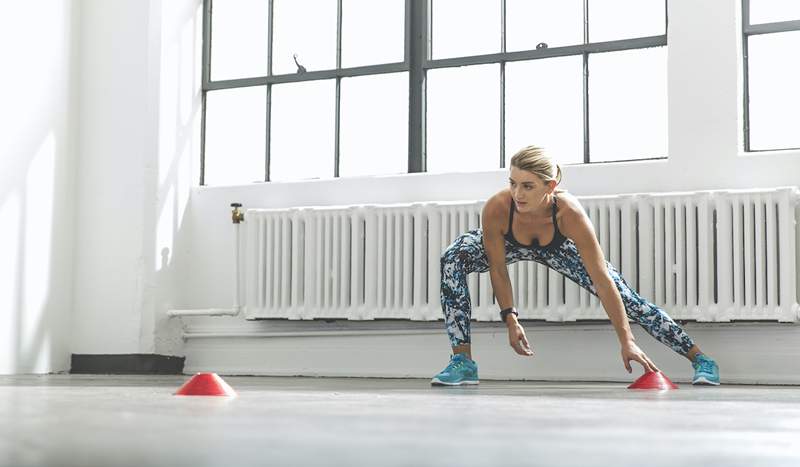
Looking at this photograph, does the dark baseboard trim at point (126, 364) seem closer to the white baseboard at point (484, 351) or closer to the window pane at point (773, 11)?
the white baseboard at point (484, 351)

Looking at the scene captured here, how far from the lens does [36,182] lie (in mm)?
5582

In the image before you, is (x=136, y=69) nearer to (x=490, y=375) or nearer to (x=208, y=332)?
(x=208, y=332)

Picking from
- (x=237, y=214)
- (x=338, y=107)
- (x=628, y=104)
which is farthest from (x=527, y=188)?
(x=237, y=214)

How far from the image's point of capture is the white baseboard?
4.67 m

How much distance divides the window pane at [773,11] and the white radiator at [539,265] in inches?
34.0

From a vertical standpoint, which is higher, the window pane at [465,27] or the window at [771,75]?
the window pane at [465,27]

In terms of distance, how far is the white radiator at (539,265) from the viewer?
4.59 m

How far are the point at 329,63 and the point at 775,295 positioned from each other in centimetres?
254

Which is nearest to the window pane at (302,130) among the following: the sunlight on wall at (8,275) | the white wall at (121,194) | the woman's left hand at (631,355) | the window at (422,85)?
the window at (422,85)

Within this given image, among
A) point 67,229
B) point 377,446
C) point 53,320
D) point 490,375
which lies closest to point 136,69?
point 67,229

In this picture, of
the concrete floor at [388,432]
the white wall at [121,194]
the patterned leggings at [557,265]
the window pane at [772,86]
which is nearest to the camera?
the concrete floor at [388,432]

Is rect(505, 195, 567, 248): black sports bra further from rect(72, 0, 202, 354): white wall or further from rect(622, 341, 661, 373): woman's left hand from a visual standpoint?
rect(72, 0, 202, 354): white wall

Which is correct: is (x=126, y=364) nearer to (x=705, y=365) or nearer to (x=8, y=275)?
(x=8, y=275)

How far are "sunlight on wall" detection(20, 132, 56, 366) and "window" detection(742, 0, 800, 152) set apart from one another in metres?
3.35
